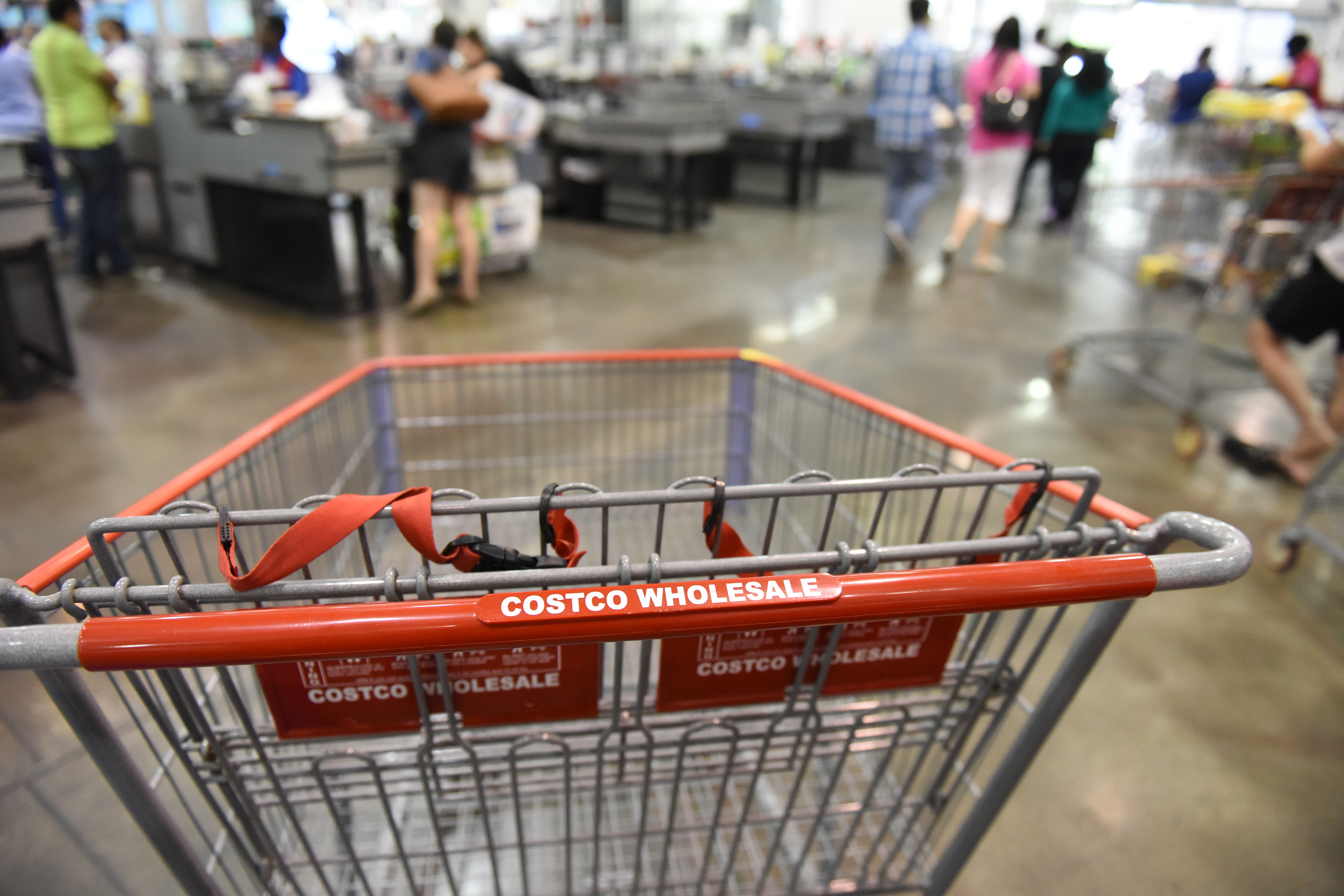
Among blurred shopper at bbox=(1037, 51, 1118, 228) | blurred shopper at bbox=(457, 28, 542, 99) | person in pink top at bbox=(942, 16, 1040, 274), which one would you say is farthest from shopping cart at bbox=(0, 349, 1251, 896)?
blurred shopper at bbox=(1037, 51, 1118, 228)

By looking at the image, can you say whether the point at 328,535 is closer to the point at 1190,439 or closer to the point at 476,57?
the point at 1190,439

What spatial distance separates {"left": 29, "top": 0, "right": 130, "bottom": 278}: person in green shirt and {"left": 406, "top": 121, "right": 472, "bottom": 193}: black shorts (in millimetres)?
2067

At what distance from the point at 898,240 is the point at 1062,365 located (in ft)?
8.92

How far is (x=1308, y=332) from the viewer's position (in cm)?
315

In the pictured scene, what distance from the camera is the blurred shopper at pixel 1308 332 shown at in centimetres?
302

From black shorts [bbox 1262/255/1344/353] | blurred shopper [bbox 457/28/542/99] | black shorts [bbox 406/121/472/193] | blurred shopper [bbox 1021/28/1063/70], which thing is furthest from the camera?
blurred shopper [bbox 1021/28/1063/70]

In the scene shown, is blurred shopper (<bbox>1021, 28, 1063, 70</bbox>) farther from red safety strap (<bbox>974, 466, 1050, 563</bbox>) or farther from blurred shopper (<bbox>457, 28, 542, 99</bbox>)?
red safety strap (<bbox>974, 466, 1050, 563</bbox>)

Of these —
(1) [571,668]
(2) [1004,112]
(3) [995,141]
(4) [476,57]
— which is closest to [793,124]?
(3) [995,141]

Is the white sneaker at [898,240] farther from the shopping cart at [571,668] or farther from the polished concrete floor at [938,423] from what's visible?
the shopping cart at [571,668]

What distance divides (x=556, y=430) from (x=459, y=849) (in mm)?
2274

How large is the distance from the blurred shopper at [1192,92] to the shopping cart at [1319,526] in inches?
227

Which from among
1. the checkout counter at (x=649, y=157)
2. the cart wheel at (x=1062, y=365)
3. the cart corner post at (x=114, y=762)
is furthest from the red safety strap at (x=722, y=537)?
the checkout counter at (x=649, y=157)

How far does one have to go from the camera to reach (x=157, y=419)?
12.0 ft

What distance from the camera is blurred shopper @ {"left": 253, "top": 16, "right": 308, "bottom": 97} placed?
5676mm
